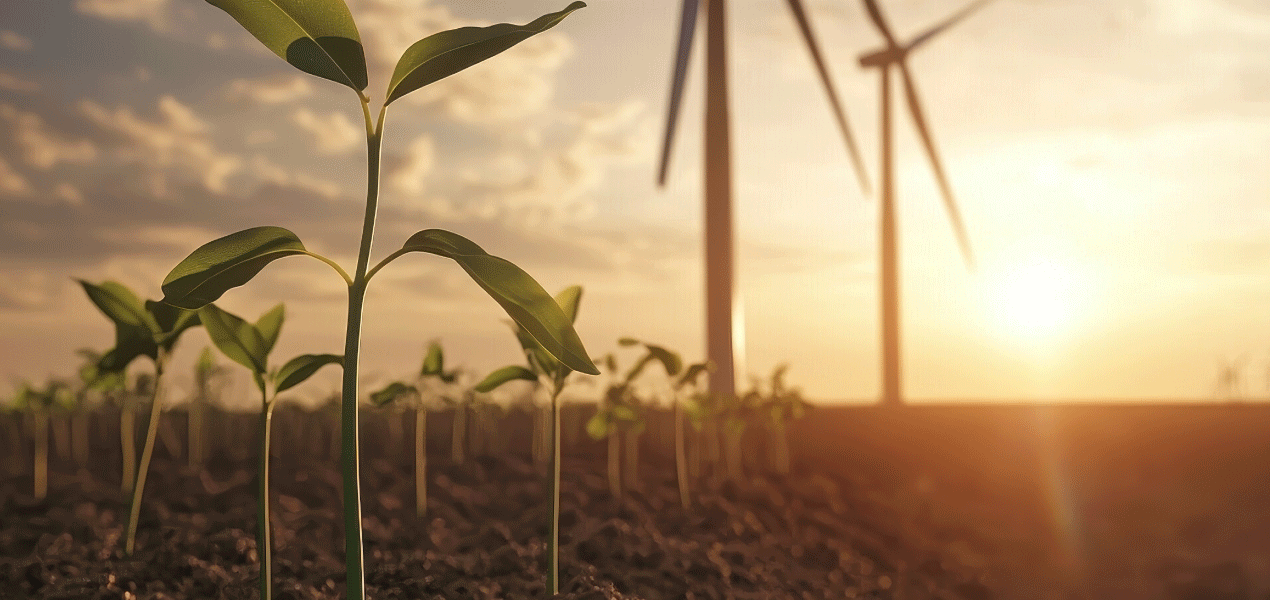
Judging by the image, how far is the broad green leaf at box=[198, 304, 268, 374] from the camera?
3.31m

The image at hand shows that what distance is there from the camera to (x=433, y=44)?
101 inches

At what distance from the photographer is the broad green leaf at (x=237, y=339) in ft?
10.9

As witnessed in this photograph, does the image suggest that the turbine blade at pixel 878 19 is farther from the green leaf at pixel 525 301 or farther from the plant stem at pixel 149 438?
the green leaf at pixel 525 301

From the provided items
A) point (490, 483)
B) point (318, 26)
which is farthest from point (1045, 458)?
point (318, 26)

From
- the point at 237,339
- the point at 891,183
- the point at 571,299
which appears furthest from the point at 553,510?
the point at 891,183

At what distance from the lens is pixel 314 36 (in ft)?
8.34

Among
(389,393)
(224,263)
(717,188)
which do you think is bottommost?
(389,393)

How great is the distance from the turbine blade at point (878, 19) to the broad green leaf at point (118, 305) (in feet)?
47.5

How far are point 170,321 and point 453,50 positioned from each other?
6.31ft

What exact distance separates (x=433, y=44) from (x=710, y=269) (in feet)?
28.9

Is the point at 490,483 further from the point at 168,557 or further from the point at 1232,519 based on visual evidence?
the point at 1232,519

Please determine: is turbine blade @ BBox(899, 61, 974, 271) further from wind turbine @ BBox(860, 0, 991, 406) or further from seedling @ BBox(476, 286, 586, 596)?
seedling @ BBox(476, 286, 586, 596)

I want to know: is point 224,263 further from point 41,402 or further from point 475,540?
point 41,402

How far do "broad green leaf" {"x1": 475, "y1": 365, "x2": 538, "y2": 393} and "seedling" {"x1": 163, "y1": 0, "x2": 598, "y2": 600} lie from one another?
176 cm
